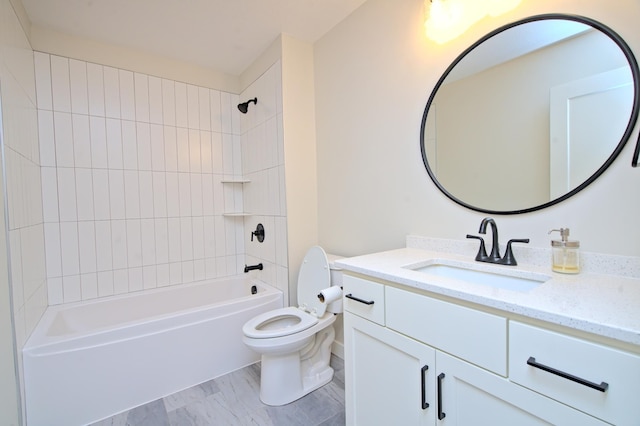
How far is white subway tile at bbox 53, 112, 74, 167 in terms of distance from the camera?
212cm

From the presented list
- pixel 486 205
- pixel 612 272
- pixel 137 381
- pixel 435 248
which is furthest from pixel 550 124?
pixel 137 381

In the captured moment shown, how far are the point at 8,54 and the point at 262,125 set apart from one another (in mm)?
1507

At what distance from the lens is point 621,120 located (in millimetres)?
968

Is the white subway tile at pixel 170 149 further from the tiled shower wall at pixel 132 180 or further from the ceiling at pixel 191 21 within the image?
the ceiling at pixel 191 21

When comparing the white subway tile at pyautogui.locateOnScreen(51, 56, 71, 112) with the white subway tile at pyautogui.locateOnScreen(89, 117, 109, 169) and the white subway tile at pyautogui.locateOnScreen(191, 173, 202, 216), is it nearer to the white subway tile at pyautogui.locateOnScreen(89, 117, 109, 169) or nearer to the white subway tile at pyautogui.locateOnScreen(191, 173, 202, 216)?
the white subway tile at pyautogui.locateOnScreen(89, 117, 109, 169)

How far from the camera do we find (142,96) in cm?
243

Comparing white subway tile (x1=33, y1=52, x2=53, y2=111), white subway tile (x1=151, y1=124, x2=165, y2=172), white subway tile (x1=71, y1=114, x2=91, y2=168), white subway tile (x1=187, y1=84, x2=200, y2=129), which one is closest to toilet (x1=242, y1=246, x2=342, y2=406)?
white subway tile (x1=151, y1=124, x2=165, y2=172)

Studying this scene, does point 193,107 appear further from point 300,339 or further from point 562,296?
point 562,296

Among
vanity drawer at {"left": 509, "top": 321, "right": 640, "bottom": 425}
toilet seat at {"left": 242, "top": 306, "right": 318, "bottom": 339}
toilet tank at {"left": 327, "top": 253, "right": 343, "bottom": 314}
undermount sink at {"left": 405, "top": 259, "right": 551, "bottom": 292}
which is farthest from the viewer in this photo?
toilet tank at {"left": 327, "top": 253, "right": 343, "bottom": 314}

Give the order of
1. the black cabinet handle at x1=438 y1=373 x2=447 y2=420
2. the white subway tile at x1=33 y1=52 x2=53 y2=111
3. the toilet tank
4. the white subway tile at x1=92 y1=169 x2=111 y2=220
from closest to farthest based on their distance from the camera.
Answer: the black cabinet handle at x1=438 y1=373 x2=447 y2=420, the toilet tank, the white subway tile at x1=33 y1=52 x2=53 y2=111, the white subway tile at x1=92 y1=169 x2=111 y2=220

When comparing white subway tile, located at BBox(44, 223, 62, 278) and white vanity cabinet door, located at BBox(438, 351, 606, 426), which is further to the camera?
white subway tile, located at BBox(44, 223, 62, 278)

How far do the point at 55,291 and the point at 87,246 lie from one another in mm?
367

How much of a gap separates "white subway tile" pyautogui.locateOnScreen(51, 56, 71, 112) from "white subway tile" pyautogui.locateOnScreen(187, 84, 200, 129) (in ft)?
2.72

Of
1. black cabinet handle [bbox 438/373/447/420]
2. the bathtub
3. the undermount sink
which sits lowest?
the bathtub
